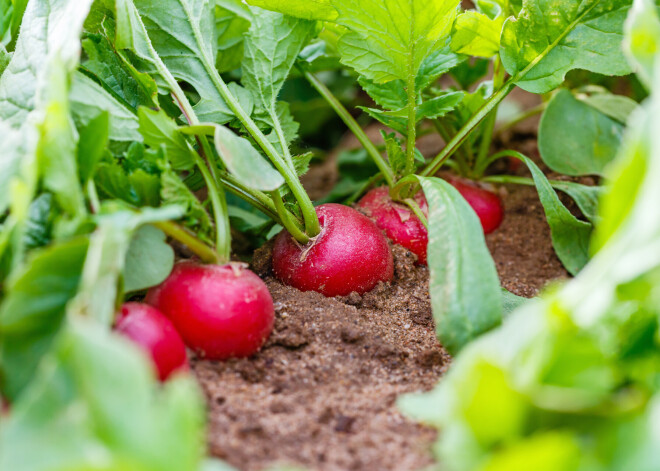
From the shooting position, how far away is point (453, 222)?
0.89 m

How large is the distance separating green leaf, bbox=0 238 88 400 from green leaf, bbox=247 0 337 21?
1.99 ft

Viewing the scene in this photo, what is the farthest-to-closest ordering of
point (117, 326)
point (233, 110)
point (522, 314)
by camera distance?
point (233, 110), point (117, 326), point (522, 314)

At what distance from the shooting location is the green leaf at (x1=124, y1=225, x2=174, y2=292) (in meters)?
0.88

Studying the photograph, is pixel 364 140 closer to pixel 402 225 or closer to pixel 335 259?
pixel 402 225

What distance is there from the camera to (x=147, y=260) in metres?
0.89

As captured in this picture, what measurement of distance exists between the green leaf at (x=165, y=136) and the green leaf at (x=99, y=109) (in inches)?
1.6

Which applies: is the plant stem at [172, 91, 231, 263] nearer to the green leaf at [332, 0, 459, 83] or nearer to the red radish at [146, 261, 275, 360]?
the red radish at [146, 261, 275, 360]

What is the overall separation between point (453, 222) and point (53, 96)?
549 millimetres

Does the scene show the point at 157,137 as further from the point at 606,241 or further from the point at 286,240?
the point at 606,241

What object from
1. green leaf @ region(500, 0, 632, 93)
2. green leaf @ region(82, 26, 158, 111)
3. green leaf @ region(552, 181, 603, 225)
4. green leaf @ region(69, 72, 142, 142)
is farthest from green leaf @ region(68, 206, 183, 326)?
green leaf @ region(552, 181, 603, 225)

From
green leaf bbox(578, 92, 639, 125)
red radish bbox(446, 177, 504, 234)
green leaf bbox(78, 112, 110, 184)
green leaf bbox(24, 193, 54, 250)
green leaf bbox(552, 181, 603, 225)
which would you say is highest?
green leaf bbox(78, 112, 110, 184)

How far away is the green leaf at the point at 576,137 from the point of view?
4.65 ft

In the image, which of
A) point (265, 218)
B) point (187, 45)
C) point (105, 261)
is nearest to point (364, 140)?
point (265, 218)

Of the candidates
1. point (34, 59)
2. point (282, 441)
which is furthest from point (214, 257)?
point (34, 59)
